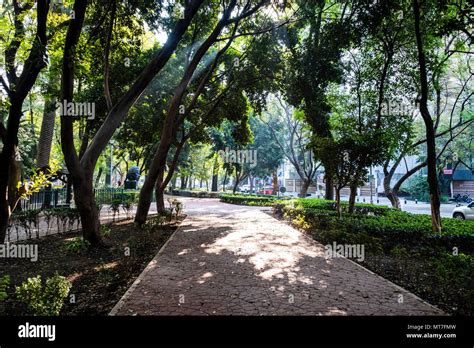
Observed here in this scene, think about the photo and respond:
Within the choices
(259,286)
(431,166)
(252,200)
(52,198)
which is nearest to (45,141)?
(52,198)

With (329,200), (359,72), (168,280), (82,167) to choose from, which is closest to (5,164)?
(82,167)

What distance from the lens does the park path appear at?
4.52 metres

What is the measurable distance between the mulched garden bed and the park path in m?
0.34

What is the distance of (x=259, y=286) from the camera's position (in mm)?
5559

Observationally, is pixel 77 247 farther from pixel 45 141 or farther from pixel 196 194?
pixel 196 194

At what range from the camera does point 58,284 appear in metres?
3.70

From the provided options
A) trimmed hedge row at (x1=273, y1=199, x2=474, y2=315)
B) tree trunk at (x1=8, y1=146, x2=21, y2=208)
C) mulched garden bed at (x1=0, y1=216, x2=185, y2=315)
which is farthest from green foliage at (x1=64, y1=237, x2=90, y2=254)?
trimmed hedge row at (x1=273, y1=199, x2=474, y2=315)

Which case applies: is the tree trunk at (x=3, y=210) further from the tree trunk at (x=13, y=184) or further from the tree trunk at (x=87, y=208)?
the tree trunk at (x=87, y=208)

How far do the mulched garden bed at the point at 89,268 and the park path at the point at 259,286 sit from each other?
340 mm

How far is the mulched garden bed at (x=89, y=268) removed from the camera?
467cm

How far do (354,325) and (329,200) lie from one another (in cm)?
1553

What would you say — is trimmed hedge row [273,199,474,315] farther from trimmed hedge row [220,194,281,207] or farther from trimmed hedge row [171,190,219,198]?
trimmed hedge row [171,190,219,198]

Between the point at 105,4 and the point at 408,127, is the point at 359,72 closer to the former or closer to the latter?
the point at 408,127

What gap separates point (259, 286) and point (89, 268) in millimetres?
3744
